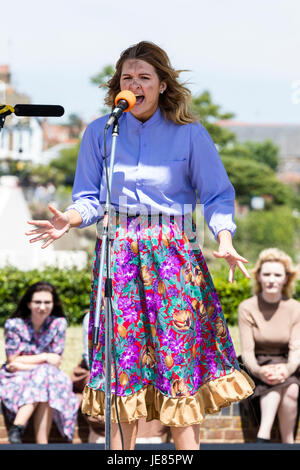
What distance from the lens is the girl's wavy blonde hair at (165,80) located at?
9.61 feet

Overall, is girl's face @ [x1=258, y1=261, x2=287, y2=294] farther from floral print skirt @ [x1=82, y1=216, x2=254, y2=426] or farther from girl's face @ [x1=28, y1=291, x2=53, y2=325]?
floral print skirt @ [x1=82, y1=216, x2=254, y2=426]

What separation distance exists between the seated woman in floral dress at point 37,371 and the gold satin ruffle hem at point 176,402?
1910mm

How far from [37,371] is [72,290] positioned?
2.76 metres

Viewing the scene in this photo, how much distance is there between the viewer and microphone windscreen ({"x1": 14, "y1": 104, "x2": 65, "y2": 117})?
270cm

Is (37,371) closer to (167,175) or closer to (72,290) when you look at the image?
(167,175)

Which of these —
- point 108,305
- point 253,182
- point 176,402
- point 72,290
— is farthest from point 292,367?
point 253,182

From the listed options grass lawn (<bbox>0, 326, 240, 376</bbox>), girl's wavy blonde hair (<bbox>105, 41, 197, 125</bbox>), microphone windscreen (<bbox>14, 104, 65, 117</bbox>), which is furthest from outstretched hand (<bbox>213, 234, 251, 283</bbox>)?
grass lawn (<bbox>0, 326, 240, 376</bbox>)

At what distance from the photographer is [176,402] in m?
2.87

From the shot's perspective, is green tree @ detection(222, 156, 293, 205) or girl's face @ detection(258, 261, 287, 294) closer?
girl's face @ detection(258, 261, 287, 294)

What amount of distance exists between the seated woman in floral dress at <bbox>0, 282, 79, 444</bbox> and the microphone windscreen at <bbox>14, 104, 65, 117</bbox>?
2455mm

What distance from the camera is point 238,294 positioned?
7418 millimetres
